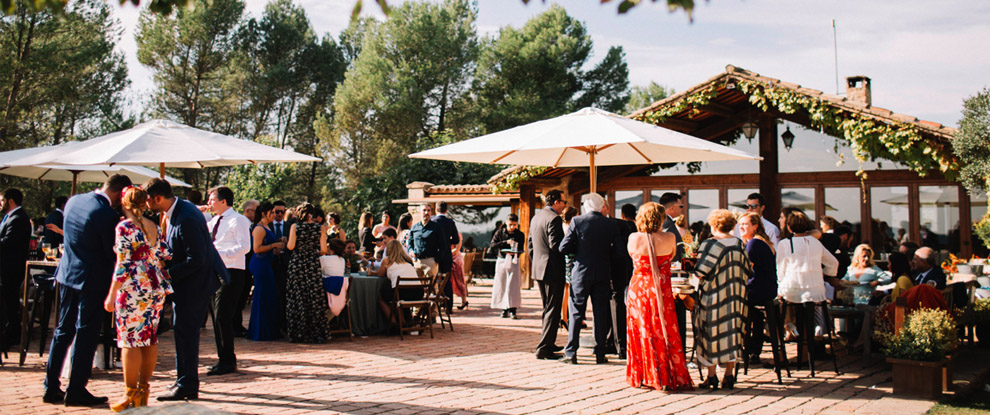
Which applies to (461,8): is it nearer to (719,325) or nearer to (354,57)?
(354,57)

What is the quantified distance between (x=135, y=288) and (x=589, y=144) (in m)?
3.92

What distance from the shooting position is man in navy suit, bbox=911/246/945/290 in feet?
25.4

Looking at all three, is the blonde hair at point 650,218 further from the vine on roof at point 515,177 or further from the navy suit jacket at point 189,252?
the vine on roof at point 515,177

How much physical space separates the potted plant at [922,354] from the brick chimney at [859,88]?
8.38 meters

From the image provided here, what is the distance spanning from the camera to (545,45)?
33.0m

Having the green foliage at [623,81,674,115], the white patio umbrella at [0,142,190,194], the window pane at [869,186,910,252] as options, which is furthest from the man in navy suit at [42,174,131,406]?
the green foliage at [623,81,674,115]

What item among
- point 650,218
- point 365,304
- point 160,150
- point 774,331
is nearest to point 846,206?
point 774,331

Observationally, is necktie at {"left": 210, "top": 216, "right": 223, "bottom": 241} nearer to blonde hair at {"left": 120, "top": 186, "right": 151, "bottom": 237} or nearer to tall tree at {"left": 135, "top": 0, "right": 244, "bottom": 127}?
blonde hair at {"left": 120, "top": 186, "right": 151, "bottom": 237}

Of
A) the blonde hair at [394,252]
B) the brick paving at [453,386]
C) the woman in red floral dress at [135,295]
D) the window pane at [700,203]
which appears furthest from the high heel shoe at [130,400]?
the window pane at [700,203]

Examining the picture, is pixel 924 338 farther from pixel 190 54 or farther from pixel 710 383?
pixel 190 54

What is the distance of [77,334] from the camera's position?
506 cm

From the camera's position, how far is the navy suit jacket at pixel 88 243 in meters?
5.05

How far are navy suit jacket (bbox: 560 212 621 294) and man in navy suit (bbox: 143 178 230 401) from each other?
333 centimetres

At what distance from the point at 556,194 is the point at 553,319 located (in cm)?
139
